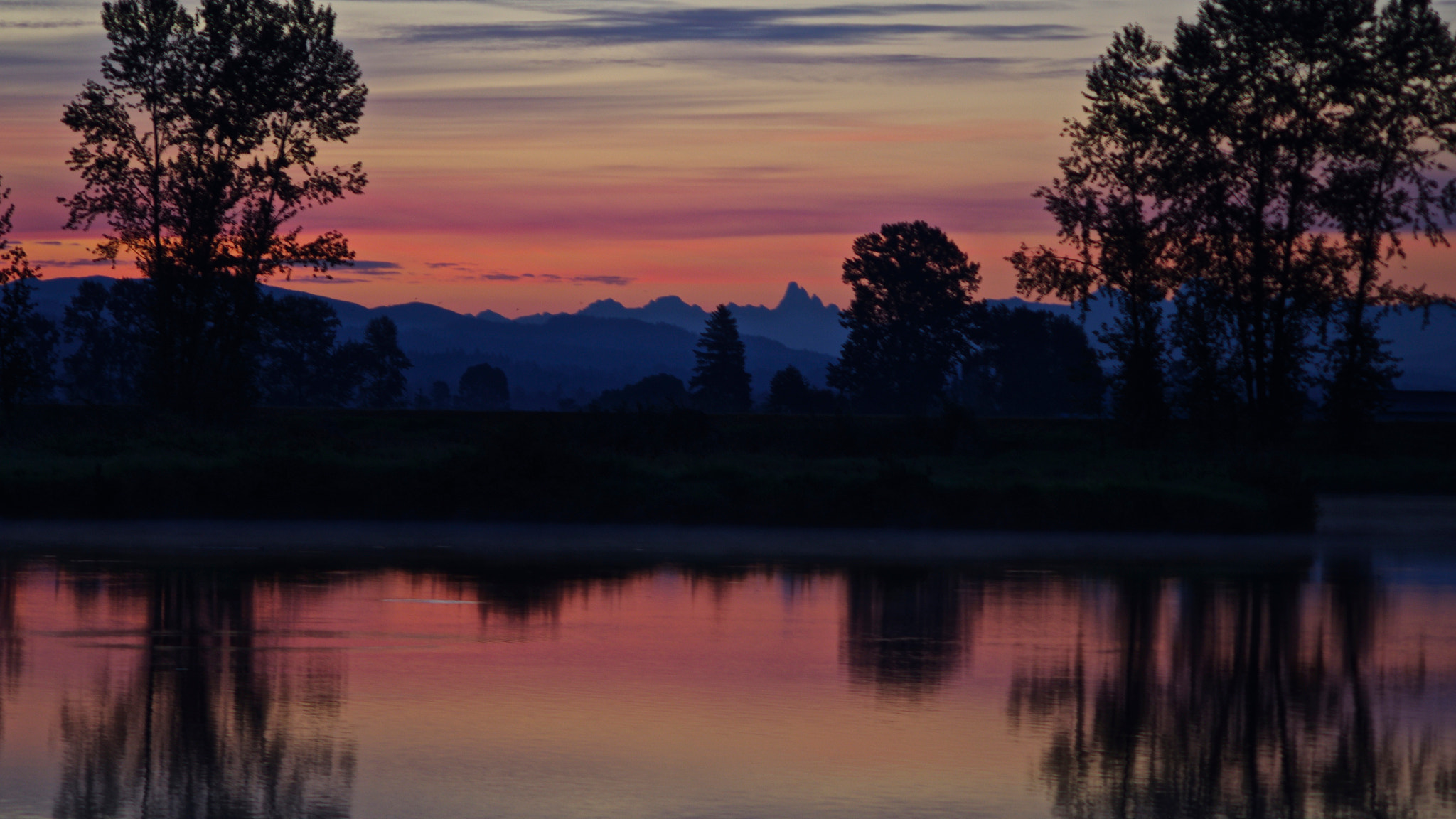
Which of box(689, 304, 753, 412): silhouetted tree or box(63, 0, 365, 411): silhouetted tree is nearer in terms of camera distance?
box(63, 0, 365, 411): silhouetted tree

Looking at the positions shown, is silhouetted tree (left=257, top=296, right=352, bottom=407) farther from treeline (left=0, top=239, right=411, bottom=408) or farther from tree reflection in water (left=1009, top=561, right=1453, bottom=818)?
tree reflection in water (left=1009, top=561, right=1453, bottom=818)

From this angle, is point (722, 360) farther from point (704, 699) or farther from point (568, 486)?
point (704, 699)

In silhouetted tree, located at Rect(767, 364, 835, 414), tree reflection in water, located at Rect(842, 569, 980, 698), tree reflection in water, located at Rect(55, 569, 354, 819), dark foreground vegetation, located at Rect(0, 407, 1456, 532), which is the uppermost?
silhouetted tree, located at Rect(767, 364, 835, 414)

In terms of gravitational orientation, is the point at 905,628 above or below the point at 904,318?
below

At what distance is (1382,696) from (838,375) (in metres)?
77.0

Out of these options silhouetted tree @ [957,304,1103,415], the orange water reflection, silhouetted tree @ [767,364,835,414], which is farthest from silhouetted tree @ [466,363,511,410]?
the orange water reflection

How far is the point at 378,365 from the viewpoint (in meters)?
96.9

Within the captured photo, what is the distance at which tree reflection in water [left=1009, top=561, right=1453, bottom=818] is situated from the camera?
8914 mm

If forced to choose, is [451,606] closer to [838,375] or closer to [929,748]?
[929,748]

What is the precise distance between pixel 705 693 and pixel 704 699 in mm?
227

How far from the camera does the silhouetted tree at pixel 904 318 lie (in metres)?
87.4

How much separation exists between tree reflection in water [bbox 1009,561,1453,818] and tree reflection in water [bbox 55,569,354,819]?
455cm

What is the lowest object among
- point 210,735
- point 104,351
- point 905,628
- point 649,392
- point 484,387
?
point 210,735

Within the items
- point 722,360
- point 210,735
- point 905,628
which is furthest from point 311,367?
point 210,735
